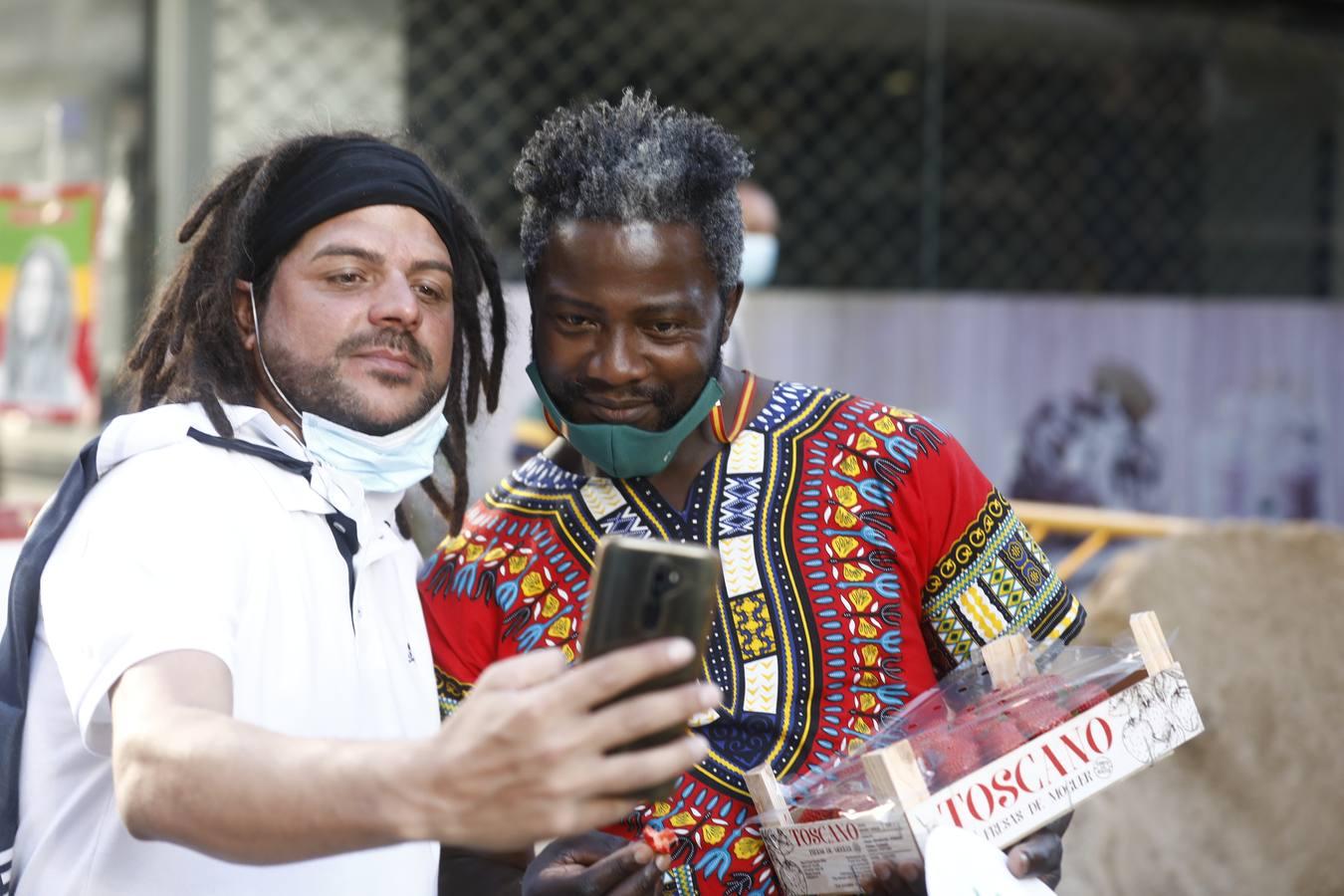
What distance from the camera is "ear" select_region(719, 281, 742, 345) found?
6.84 feet

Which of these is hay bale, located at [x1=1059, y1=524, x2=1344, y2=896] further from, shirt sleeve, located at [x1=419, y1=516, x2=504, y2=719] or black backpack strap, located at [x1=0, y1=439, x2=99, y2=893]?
black backpack strap, located at [x1=0, y1=439, x2=99, y2=893]

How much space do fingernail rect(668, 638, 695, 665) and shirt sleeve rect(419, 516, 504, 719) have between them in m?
0.85

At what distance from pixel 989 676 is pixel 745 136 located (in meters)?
5.27

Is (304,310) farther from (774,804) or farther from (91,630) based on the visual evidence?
(774,804)

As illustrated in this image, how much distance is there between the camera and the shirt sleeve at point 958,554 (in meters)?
2.03

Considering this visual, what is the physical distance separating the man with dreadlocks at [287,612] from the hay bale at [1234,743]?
84.0 inches

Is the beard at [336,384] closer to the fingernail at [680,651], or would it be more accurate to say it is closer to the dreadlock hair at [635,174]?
the dreadlock hair at [635,174]

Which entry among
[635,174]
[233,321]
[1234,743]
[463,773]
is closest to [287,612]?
[233,321]

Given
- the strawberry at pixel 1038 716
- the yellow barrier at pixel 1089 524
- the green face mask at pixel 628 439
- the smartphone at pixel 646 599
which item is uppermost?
the green face mask at pixel 628 439

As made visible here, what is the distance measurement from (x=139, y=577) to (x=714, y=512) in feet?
2.65

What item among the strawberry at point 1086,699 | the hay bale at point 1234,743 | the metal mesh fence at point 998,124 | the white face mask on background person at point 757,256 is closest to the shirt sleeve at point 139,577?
the strawberry at point 1086,699

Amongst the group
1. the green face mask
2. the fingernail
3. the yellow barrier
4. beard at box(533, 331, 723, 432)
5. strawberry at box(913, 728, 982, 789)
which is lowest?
the yellow barrier

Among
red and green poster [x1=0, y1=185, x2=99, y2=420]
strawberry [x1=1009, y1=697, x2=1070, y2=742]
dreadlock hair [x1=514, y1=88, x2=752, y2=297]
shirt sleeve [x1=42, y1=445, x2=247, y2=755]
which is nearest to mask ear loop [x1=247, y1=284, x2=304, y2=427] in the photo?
shirt sleeve [x1=42, y1=445, x2=247, y2=755]

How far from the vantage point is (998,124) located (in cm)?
725
